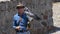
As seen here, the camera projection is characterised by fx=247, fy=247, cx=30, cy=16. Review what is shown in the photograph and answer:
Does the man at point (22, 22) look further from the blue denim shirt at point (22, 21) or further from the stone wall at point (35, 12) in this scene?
the stone wall at point (35, 12)

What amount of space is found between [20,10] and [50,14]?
3.58 meters

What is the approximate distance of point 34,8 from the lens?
26.2 feet

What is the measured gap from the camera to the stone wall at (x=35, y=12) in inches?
276

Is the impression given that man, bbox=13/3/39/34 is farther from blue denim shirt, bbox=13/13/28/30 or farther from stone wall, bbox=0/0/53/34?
stone wall, bbox=0/0/53/34

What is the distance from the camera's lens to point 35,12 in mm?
8016

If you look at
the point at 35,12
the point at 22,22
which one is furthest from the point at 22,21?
the point at 35,12

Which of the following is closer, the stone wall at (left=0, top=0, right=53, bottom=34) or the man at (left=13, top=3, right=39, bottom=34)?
the man at (left=13, top=3, right=39, bottom=34)

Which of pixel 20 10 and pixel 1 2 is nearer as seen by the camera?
pixel 20 10

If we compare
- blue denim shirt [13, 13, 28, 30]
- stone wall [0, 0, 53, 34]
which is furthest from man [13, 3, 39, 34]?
stone wall [0, 0, 53, 34]

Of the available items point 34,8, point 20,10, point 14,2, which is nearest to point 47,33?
point 34,8

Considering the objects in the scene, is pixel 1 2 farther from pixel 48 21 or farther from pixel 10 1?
pixel 48 21

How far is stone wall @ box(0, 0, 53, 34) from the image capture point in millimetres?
7020

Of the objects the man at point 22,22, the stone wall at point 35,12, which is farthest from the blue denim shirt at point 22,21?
the stone wall at point 35,12

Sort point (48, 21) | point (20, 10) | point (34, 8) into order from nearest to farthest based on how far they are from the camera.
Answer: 1. point (20, 10)
2. point (34, 8)
3. point (48, 21)
